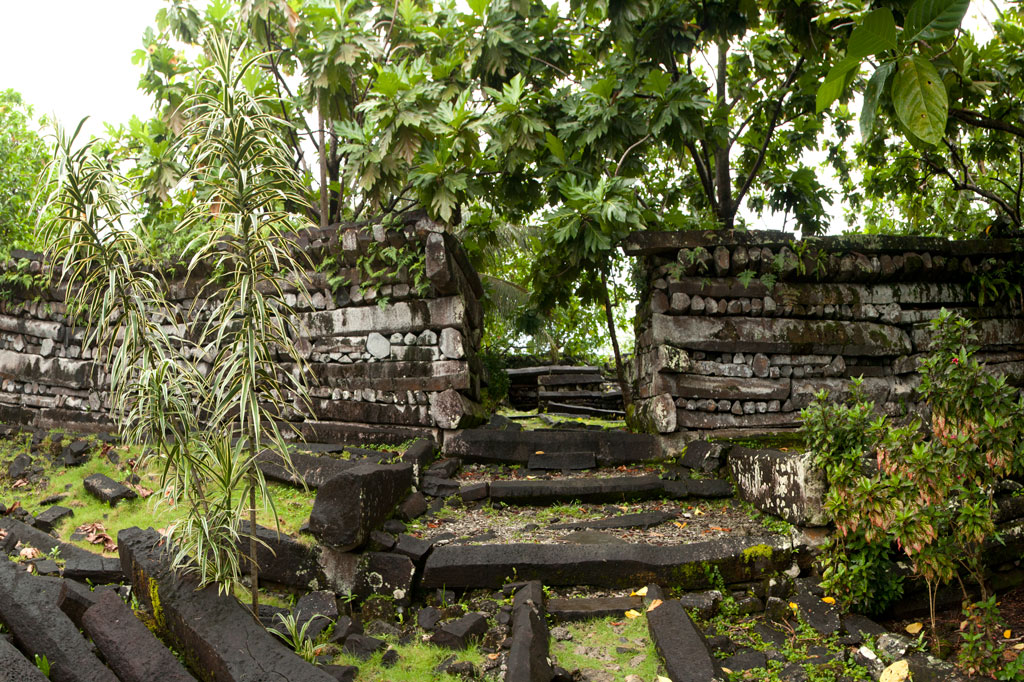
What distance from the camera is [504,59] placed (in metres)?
7.13

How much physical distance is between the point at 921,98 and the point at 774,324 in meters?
4.79

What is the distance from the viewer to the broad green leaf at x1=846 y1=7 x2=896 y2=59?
105 inches

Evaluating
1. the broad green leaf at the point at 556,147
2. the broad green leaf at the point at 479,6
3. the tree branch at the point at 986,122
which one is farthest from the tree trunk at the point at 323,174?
the tree branch at the point at 986,122

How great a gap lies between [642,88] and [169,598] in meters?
6.07

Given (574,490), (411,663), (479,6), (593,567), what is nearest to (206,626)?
(411,663)

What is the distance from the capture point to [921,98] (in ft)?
8.98

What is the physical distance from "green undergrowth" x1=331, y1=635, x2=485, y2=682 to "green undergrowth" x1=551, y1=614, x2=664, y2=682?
21.5 inches

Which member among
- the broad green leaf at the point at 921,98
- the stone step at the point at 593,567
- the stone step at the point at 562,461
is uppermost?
the broad green leaf at the point at 921,98

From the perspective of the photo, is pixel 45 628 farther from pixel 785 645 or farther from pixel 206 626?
pixel 785 645

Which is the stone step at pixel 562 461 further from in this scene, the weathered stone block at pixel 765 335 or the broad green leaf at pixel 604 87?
the broad green leaf at pixel 604 87

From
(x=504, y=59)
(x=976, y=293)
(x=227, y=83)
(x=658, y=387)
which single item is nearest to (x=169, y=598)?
(x=227, y=83)

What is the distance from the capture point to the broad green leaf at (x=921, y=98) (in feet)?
8.93

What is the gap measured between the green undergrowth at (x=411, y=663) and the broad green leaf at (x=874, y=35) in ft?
12.3

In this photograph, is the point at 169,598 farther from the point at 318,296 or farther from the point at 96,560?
the point at 318,296
